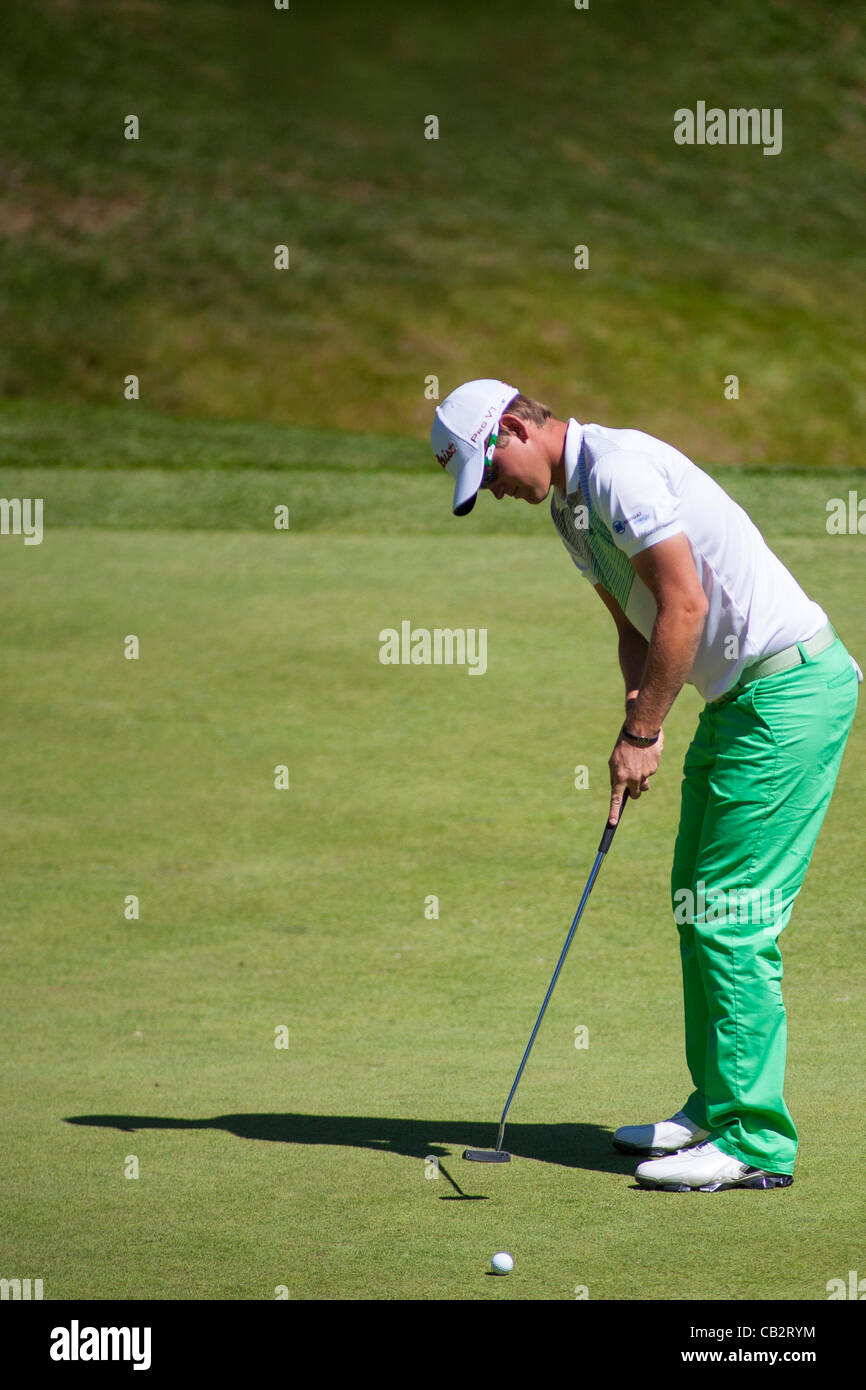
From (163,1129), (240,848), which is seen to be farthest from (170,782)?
(163,1129)

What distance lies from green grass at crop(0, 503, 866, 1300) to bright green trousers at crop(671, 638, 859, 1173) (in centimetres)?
19

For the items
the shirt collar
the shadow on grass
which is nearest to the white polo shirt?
the shirt collar

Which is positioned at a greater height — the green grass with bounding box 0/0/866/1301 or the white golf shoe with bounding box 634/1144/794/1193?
the green grass with bounding box 0/0/866/1301

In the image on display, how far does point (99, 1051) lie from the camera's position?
545 cm

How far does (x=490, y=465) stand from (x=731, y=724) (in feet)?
2.62

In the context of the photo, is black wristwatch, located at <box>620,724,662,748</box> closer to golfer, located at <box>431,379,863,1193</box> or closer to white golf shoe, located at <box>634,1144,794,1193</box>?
golfer, located at <box>431,379,863,1193</box>

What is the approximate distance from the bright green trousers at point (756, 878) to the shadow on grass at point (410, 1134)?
326mm

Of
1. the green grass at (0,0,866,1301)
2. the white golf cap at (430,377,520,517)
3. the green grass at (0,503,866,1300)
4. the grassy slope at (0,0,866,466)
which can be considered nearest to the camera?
the green grass at (0,503,866,1300)

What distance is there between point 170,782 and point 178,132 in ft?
72.6

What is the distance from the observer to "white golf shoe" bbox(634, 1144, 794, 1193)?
381 cm

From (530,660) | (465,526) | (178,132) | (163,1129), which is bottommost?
(163,1129)

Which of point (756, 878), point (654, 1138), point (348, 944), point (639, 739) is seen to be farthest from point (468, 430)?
point (348, 944)

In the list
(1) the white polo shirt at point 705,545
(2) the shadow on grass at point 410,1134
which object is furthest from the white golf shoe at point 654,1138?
(1) the white polo shirt at point 705,545

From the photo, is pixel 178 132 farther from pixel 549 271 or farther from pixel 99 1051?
pixel 99 1051
